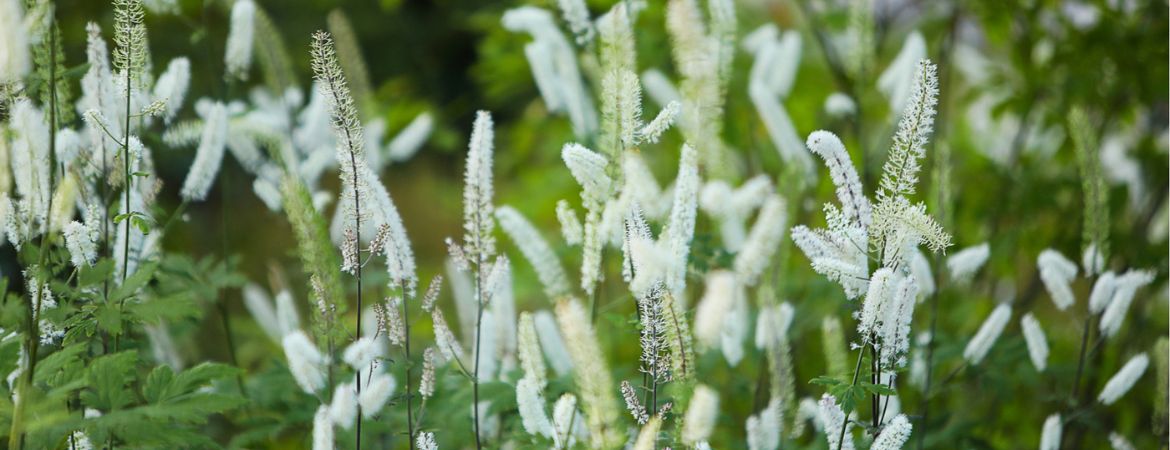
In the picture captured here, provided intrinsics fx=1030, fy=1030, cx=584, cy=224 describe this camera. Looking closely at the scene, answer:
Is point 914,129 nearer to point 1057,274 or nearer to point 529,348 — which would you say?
point 529,348

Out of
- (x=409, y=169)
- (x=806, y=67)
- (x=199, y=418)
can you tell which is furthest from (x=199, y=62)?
(x=199, y=418)

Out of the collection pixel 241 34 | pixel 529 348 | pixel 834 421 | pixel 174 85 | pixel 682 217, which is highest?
pixel 241 34

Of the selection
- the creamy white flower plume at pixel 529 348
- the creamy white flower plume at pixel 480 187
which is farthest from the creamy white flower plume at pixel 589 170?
the creamy white flower plume at pixel 529 348

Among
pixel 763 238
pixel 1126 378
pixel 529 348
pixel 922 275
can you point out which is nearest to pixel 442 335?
pixel 529 348

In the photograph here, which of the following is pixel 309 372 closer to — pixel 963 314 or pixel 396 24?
pixel 963 314

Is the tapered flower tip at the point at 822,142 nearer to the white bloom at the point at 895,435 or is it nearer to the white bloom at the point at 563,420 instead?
the white bloom at the point at 895,435

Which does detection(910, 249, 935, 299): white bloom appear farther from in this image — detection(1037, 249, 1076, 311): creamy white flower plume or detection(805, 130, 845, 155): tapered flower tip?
detection(805, 130, 845, 155): tapered flower tip
